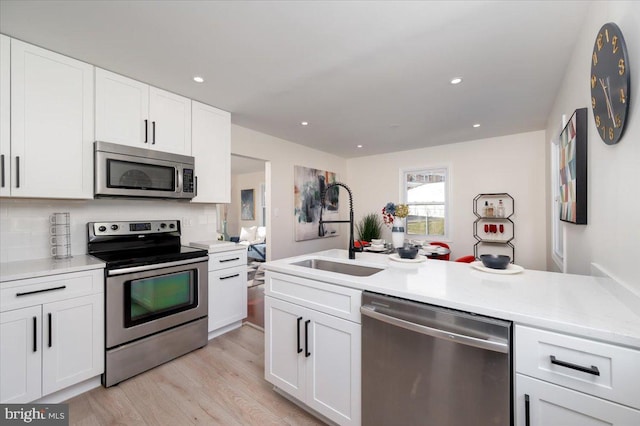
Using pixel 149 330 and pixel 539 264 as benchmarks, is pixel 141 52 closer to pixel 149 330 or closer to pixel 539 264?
pixel 149 330

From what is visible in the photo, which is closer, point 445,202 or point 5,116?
point 5,116

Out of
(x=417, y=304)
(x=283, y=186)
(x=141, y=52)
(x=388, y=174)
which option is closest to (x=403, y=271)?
(x=417, y=304)

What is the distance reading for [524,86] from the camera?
250cm

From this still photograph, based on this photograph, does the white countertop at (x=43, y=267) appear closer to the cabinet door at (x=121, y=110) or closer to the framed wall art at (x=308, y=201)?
the cabinet door at (x=121, y=110)

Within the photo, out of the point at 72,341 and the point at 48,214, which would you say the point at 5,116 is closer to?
the point at 48,214

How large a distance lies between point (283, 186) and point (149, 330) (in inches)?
107

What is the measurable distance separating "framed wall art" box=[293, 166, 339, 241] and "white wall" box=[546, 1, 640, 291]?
313 cm

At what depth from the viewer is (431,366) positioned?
1096 millimetres

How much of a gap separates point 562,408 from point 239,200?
8.64 metres

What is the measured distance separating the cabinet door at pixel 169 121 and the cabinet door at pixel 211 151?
0.07 meters

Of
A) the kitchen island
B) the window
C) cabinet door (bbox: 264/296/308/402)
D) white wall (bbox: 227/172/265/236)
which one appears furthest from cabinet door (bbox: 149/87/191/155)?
white wall (bbox: 227/172/265/236)

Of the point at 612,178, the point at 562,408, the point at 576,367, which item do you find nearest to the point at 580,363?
the point at 576,367

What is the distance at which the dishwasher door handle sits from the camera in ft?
3.02

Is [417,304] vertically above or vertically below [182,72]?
below
